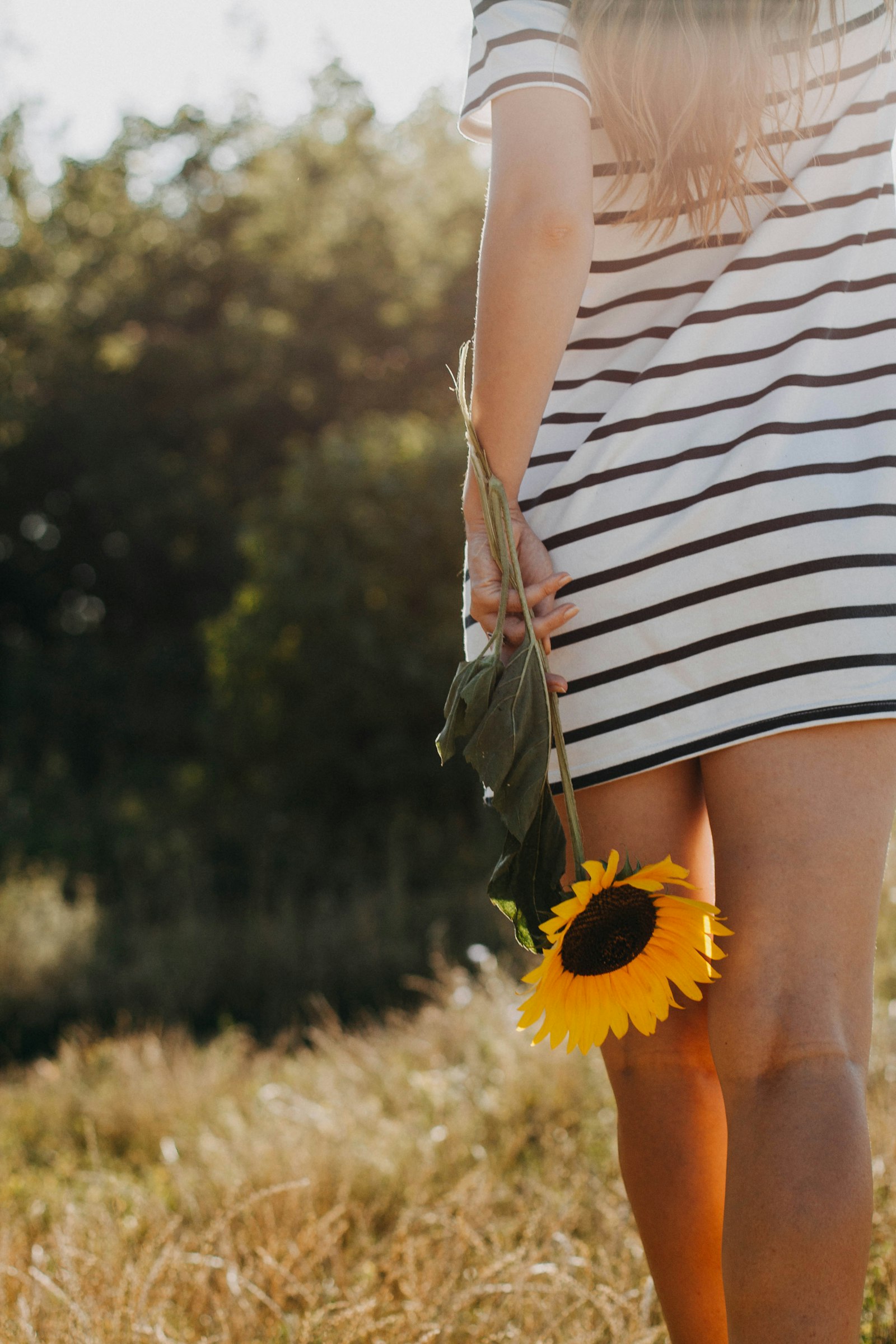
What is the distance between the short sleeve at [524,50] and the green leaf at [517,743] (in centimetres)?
62

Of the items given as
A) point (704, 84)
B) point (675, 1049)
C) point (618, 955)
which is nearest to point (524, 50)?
point (704, 84)

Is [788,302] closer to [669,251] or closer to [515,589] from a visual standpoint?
[669,251]

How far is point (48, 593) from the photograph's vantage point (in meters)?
Result: 13.6

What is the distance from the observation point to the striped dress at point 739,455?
121 centimetres

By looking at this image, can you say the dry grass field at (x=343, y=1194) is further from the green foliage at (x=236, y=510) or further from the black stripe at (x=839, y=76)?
the green foliage at (x=236, y=510)

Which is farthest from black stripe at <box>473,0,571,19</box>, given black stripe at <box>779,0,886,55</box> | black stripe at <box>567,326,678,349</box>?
black stripe at <box>567,326,678,349</box>

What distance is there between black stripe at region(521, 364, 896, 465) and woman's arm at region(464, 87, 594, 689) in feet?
0.29

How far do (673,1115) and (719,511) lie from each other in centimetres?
69

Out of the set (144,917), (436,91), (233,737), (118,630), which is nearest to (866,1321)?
(144,917)

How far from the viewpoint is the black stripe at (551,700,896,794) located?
1.18 meters

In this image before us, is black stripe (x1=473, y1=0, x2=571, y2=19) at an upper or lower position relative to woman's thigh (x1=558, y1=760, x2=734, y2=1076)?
upper

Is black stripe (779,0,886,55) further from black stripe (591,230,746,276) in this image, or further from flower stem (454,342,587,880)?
flower stem (454,342,587,880)

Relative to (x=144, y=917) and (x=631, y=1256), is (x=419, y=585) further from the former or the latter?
(x=631, y=1256)

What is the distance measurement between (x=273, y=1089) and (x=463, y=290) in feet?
42.3
